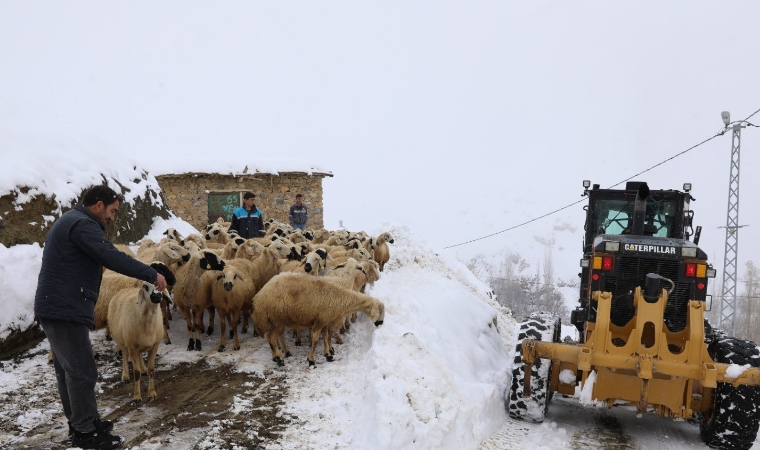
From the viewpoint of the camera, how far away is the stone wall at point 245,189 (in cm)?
2012

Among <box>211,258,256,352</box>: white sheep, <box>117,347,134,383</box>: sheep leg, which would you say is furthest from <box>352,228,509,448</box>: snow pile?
<box>117,347,134,383</box>: sheep leg

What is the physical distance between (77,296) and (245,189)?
53.1 feet

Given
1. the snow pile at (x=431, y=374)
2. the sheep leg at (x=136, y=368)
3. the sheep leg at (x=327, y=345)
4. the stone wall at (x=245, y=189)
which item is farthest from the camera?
the stone wall at (x=245, y=189)

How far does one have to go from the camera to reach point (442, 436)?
200 inches

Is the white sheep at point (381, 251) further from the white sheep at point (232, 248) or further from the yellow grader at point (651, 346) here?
the yellow grader at point (651, 346)

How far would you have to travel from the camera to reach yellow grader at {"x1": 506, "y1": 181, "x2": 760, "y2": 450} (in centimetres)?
584

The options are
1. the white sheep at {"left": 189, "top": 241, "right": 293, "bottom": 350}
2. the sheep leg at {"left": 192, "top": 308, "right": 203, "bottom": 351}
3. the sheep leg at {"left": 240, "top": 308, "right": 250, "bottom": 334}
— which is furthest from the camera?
the sheep leg at {"left": 240, "top": 308, "right": 250, "bottom": 334}

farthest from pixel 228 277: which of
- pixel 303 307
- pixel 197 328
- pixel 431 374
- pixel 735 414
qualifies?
pixel 735 414

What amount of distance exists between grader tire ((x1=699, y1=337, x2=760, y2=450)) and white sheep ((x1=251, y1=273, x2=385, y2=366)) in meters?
4.23

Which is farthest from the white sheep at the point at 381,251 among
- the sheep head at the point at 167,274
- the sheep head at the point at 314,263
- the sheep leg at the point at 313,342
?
the sheep head at the point at 167,274

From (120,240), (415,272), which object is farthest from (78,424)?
(415,272)

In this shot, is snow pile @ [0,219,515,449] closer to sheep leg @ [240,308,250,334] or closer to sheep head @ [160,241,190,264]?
sheep leg @ [240,308,250,334]

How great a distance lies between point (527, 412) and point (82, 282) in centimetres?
524

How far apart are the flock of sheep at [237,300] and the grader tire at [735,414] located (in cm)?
425
